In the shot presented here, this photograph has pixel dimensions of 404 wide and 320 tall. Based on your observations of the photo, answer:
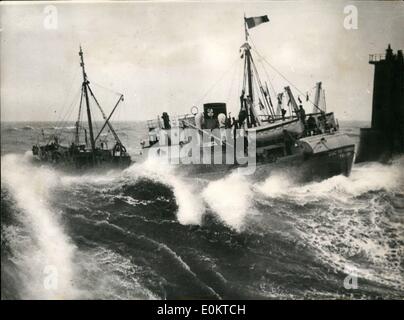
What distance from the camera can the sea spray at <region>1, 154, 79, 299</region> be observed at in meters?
11.2

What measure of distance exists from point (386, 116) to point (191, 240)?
13.6 m

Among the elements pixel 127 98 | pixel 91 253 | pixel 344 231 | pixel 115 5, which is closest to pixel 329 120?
pixel 344 231

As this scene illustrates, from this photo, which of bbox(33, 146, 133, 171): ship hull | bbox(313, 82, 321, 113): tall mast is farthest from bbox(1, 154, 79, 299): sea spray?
bbox(313, 82, 321, 113): tall mast

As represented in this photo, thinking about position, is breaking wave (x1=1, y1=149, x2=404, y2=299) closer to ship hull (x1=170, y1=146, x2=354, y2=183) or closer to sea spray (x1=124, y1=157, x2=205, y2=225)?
sea spray (x1=124, y1=157, x2=205, y2=225)

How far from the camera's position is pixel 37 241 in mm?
12023

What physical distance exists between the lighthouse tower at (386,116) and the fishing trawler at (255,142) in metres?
2.53

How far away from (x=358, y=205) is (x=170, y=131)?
978cm

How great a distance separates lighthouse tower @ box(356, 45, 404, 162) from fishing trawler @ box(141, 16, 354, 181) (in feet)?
8.29

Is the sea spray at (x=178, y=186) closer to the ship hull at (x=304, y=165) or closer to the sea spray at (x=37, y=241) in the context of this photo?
the ship hull at (x=304, y=165)

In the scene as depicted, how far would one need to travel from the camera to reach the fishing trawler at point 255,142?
56.3 ft
